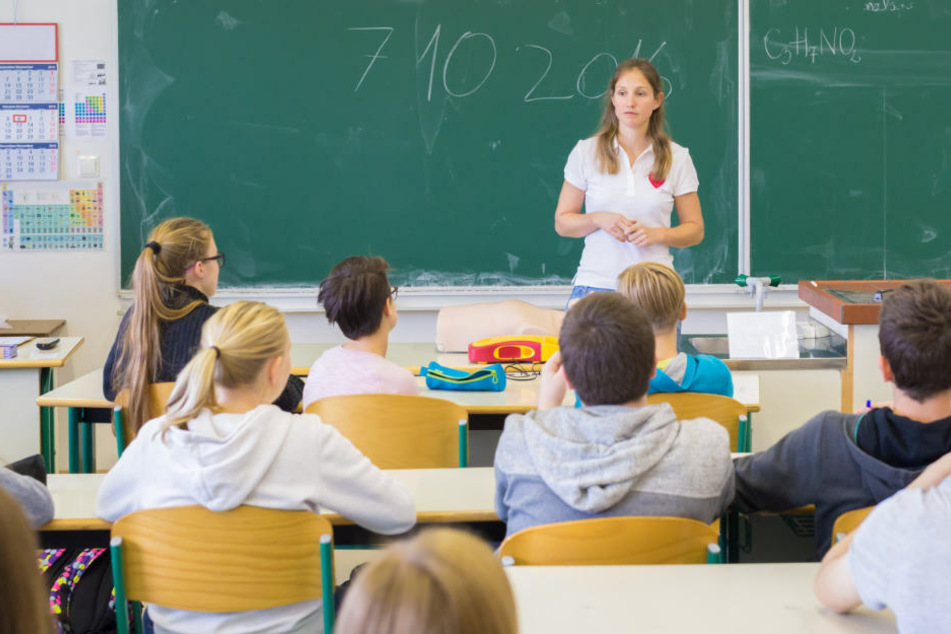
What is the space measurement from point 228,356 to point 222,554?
16.4 inches

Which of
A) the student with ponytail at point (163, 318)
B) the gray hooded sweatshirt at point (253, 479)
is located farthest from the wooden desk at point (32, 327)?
the gray hooded sweatshirt at point (253, 479)

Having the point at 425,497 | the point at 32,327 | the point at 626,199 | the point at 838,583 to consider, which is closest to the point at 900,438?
the point at 838,583

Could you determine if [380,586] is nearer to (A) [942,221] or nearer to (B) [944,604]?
(B) [944,604]

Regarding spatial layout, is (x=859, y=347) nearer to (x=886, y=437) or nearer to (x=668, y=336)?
(x=668, y=336)

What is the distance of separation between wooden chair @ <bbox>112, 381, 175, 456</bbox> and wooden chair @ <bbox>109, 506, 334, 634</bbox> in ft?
3.89

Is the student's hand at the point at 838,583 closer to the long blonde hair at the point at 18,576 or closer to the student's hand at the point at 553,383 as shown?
the student's hand at the point at 553,383

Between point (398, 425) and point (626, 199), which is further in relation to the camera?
point (626, 199)

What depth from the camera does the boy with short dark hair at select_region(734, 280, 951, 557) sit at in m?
1.89

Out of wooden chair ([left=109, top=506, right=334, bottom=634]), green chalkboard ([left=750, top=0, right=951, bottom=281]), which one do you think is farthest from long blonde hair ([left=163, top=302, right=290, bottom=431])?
green chalkboard ([left=750, top=0, right=951, bottom=281])

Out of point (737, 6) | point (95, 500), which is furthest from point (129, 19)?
point (95, 500)

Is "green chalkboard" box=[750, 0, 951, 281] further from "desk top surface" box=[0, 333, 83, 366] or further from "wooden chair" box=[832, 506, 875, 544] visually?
"wooden chair" box=[832, 506, 875, 544]

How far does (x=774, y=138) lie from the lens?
510 cm

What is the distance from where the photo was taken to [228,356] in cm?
210

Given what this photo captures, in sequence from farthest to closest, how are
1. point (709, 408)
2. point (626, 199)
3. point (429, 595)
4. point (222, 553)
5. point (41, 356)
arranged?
point (41, 356)
point (626, 199)
point (709, 408)
point (222, 553)
point (429, 595)
